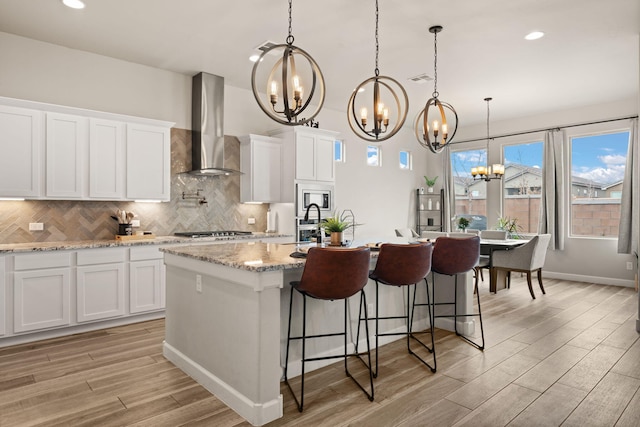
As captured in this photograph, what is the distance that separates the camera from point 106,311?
4.22 meters

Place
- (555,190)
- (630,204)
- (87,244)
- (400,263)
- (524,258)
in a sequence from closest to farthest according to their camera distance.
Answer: (400,263) → (87,244) → (524,258) → (630,204) → (555,190)

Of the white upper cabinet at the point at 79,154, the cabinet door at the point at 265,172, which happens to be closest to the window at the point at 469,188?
the cabinet door at the point at 265,172

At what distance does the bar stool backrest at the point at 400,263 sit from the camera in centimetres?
294

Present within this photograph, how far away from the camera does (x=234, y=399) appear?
2.54 m

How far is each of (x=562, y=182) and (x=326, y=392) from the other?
20.8 feet

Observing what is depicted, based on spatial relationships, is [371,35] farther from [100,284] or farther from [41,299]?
[41,299]

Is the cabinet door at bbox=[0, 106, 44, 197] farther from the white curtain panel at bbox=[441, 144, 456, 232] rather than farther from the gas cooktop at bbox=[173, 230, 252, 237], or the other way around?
the white curtain panel at bbox=[441, 144, 456, 232]

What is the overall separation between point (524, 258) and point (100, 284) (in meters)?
5.40

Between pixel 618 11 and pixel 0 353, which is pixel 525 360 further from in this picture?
pixel 0 353

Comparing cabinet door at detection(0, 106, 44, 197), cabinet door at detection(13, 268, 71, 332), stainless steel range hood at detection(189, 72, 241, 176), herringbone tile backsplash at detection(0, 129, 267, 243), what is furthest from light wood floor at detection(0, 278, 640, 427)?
stainless steel range hood at detection(189, 72, 241, 176)

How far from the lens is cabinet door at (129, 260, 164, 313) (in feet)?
14.4

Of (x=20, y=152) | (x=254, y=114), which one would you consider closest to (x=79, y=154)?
(x=20, y=152)

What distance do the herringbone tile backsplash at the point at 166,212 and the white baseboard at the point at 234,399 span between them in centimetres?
237

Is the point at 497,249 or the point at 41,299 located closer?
the point at 41,299
